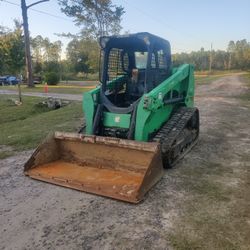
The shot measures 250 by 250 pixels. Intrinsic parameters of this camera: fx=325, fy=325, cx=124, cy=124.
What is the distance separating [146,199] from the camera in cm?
425

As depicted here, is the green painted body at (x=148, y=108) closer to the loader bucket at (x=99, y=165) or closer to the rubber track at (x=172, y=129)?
the rubber track at (x=172, y=129)

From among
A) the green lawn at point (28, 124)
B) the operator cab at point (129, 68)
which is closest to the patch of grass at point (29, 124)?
the green lawn at point (28, 124)

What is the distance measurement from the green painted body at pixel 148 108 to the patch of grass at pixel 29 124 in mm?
2150

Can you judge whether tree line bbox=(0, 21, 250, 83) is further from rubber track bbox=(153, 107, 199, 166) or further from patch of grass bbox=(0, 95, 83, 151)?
patch of grass bbox=(0, 95, 83, 151)

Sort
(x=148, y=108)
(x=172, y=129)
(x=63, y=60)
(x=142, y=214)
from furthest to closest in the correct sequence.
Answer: (x=63, y=60)
(x=172, y=129)
(x=148, y=108)
(x=142, y=214)

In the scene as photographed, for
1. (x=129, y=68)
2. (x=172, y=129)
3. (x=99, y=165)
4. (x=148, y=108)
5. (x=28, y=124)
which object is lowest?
(x=28, y=124)

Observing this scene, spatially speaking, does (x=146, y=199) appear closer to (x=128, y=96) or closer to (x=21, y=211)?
(x=21, y=211)

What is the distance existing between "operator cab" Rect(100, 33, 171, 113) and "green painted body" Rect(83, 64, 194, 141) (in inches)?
6.0

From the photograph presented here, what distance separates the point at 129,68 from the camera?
629 cm

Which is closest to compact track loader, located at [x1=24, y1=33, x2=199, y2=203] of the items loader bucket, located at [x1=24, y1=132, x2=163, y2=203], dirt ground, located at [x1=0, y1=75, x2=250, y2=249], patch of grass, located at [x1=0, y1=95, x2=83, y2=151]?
loader bucket, located at [x1=24, y1=132, x2=163, y2=203]

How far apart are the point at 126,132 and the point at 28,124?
5396 mm

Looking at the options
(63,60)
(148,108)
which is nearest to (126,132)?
(148,108)

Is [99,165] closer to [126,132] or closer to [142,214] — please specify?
[126,132]

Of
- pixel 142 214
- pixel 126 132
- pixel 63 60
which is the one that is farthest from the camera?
pixel 63 60
